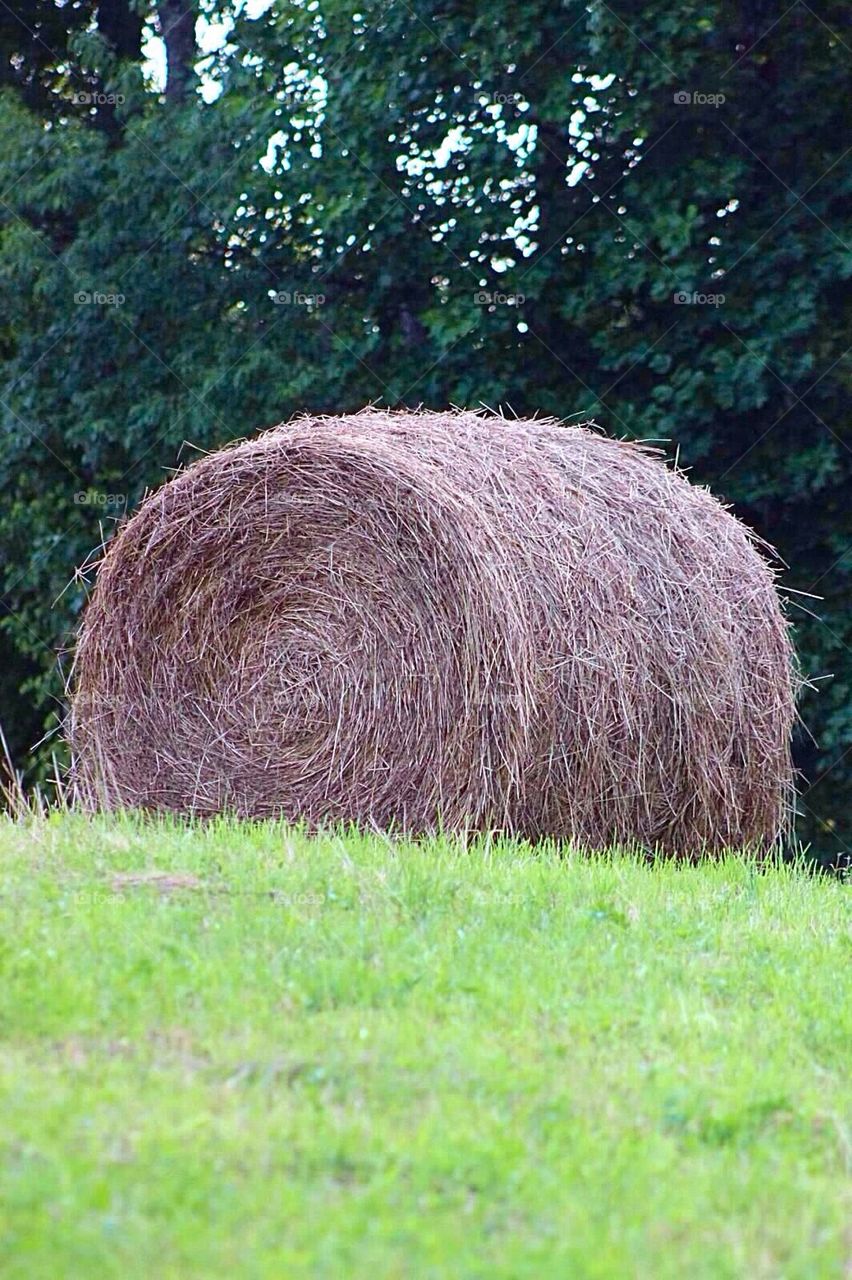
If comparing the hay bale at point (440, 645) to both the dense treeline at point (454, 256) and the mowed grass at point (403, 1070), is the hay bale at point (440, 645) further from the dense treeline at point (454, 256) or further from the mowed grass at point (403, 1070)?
the dense treeline at point (454, 256)

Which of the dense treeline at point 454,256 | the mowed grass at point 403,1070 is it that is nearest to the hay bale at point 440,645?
the mowed grass at point 403,1070

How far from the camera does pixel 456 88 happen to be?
488 inches

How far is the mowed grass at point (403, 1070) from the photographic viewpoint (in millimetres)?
2771

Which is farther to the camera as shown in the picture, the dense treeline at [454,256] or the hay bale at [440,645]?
the dense treeline at [454,256]

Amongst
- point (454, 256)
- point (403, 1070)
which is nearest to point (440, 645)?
point (403, 1070)

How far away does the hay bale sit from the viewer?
6840mm

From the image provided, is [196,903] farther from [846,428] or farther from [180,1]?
[180,1]

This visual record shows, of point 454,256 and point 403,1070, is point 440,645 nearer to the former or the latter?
point 403,1070

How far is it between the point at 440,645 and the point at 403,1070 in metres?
3.52

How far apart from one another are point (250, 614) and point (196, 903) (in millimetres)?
3030

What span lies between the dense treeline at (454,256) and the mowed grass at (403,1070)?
6107 millimetres

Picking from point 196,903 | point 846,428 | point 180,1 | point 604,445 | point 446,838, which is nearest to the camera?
point 196,903

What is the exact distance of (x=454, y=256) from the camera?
1240 centimetres

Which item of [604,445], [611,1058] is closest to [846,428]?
[604,445]
